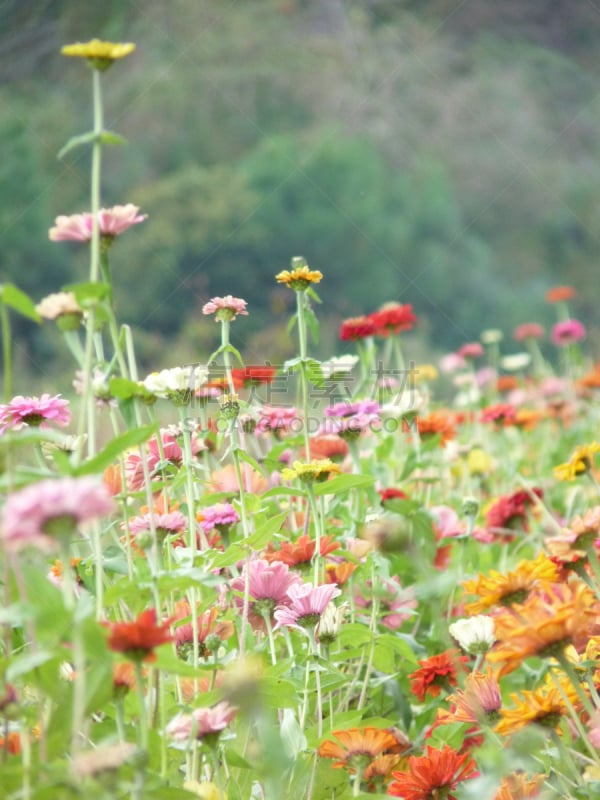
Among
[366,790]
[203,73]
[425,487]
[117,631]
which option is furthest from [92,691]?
[203,73]

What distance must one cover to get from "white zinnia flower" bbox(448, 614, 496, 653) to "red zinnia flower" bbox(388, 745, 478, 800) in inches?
4.2

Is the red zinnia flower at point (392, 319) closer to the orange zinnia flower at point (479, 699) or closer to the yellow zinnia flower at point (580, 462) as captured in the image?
the yellow zinnia flower at point (580, 462)

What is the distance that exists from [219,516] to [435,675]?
227 mm

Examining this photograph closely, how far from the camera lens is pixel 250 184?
6.62m

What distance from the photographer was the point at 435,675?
0.82 meters

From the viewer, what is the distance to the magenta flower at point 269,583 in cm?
75

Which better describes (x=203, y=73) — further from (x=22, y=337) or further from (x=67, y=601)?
(x=67, y=601)

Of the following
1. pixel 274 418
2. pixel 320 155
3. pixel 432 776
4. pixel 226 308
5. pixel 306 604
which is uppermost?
pixel 320 155

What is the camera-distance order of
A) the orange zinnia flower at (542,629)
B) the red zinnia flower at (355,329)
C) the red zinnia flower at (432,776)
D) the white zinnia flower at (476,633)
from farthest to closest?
the red zinnia flower at (355,329), the white zinnia flower at (476,633), the red zinnia flower at (432,776), the orange zinnia flower at (542,629)

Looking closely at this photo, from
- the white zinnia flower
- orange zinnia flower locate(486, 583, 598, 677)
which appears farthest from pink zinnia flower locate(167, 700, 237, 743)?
the white zinnia flower

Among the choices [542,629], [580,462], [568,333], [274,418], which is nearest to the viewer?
[542,629]

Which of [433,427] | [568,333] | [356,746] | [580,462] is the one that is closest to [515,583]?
[356,746]

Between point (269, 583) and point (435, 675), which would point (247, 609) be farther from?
point (435, 675)

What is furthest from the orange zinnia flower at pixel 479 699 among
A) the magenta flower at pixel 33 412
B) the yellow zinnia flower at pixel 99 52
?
the yellow zinnia flower at pixel 99 52
